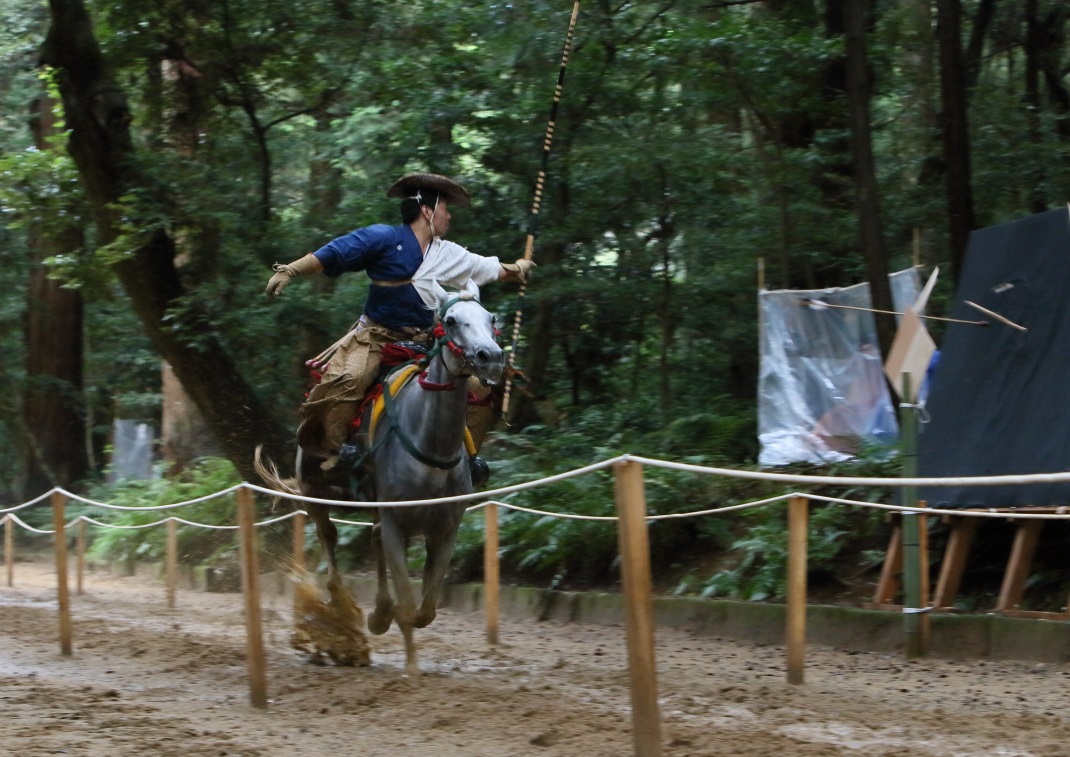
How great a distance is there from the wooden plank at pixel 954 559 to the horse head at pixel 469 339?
3993 millimetres

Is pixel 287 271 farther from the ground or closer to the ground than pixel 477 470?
farther from the ground

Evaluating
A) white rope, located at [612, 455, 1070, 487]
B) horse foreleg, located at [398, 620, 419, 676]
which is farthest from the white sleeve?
white rope, located at [612, 455, 1070, 487]

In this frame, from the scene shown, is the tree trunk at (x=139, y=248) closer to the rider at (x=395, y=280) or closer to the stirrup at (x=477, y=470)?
the rider at (x=395, y=280)

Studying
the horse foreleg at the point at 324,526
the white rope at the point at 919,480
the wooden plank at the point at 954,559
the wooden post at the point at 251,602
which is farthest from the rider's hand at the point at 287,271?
the wooden plank at the point at 954,559

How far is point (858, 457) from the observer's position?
469 inches

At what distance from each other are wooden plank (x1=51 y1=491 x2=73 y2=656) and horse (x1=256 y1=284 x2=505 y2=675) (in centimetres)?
208

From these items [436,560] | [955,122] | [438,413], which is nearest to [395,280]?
[438,413]

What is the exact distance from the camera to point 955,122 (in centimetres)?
1176

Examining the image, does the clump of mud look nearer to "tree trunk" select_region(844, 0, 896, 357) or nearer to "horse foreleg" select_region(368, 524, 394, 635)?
"horse foreleg" select_region(368, 524, 394, 635)

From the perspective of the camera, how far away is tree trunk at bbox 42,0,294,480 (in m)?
14.7

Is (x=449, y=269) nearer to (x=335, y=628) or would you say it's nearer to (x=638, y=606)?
(x=335, y=628)

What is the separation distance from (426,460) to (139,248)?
7.79m

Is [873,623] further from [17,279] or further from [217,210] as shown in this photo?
[17,279]

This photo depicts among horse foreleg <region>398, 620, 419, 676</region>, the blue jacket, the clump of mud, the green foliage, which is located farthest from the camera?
the green foliage
